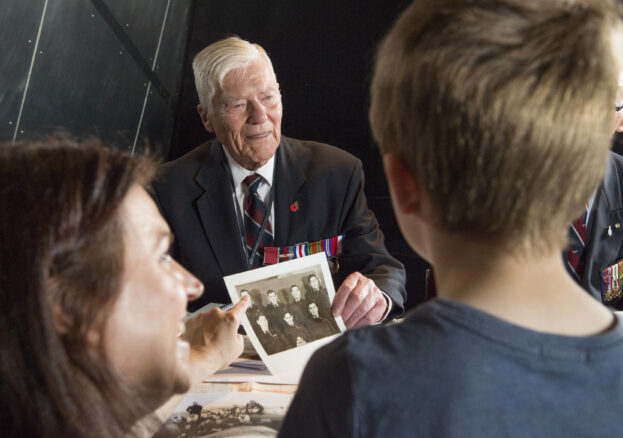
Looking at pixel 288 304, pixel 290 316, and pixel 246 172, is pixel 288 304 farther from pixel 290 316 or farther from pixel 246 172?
pixel 246 172

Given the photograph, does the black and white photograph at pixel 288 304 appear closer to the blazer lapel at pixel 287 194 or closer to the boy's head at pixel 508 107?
the blazer lapel at pixel 287 194

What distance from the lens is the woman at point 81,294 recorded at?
0.72 meters

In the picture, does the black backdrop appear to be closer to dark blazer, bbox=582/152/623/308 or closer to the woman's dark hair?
dark blazer, bbox=582/152/623/308

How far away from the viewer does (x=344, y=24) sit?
389cm

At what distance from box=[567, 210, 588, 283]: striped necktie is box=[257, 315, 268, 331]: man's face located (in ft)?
3.17

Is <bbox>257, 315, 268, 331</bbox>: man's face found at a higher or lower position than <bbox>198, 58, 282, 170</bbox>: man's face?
lower

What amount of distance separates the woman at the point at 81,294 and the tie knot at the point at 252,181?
139cm

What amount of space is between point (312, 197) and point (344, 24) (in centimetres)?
191

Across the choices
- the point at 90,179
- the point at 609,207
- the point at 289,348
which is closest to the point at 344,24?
the point at 609,207

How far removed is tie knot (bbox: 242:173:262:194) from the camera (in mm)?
2316

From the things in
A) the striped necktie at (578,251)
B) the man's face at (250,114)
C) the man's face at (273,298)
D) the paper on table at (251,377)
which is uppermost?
the man's face at (250,114)

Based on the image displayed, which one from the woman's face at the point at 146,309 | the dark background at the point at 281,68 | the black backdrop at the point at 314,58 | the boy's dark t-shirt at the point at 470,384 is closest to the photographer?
the boy's dark t-shirt at the point at 470,384

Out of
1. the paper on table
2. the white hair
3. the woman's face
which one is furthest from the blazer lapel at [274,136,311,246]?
the woman's face

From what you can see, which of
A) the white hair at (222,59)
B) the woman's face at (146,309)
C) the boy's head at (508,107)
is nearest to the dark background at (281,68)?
the white hair at (222,59)
